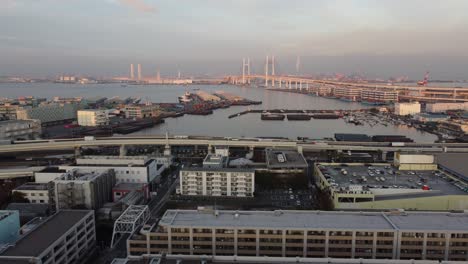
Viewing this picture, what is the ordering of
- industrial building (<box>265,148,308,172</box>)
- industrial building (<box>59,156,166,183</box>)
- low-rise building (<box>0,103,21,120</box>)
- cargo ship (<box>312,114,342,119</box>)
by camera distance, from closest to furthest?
industrial building (<box>59,156,166,183</box>), industrial building (<box>265,148,308,172</box>), low-rise building (<box>0,103,21,120</box>), cargo ship (<box>312,114,342,119</box>)

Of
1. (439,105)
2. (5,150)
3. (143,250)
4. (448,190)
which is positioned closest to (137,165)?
(143,250)

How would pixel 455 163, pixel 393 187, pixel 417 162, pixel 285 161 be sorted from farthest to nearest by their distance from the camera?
pixel 285 161
pixel 455 163
pixel 417 162
pixel 393 187

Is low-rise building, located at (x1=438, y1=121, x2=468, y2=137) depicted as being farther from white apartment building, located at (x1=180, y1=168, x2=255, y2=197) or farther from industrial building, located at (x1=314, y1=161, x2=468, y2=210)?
white apartment building, located at (x1=180, y1=168, x2=255, y2=197)

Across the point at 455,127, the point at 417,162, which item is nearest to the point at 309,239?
the point at 417,162

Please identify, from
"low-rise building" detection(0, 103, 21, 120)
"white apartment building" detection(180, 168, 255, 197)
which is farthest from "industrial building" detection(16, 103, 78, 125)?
"white apartment building" detection(180, 168, 255, 197)

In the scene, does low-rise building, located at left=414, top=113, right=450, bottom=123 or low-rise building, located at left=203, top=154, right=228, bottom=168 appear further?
low-rise building, located at left=414, top=113, right=450, bottom=123

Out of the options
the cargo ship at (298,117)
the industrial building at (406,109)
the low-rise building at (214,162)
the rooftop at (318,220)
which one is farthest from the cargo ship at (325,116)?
the rooftop at (318,220)

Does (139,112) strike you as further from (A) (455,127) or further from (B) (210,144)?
(A) (455,127)
